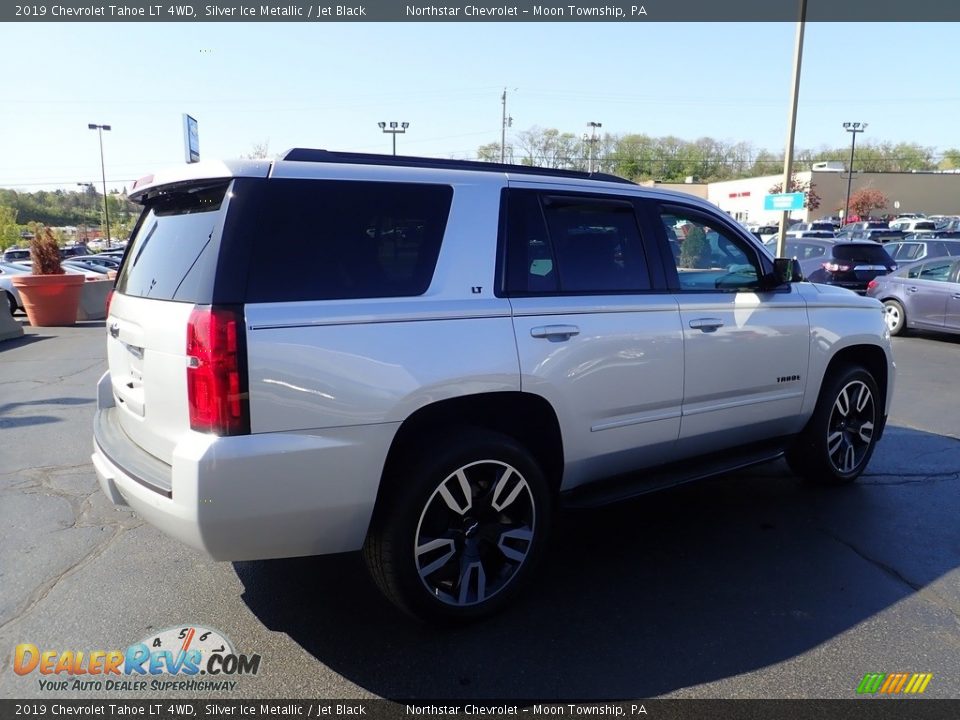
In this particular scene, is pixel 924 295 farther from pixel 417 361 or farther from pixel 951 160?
pixel 951 160

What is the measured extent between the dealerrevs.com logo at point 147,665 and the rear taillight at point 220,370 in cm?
105

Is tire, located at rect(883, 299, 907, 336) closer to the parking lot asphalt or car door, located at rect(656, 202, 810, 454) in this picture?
the parking lot asphalt

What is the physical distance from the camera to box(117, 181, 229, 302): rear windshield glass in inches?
111

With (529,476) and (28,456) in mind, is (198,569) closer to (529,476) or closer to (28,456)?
(529,476)

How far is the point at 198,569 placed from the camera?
150 inches

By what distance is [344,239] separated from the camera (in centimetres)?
300

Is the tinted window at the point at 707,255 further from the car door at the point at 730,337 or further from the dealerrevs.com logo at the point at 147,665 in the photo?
the dealerrevs.com logo at the point at 147,665

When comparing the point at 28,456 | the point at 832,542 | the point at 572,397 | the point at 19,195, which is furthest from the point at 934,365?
the point at 19,195

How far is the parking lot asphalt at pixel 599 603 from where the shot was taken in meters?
2.89

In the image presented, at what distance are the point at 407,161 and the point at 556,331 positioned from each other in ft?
3.56

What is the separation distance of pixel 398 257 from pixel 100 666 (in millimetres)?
2099

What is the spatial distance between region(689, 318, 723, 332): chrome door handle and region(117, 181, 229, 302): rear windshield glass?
2.52 meters

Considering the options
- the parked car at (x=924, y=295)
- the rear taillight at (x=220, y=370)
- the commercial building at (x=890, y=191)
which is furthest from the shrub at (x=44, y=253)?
the commercial building at (x=890, y=191)

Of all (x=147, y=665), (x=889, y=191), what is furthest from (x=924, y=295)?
(x=889, y=191)
